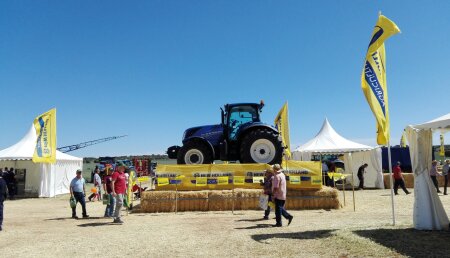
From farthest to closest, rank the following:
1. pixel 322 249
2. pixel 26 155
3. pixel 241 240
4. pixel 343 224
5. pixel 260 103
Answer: pixel 26 155
pixel 260 103
pixel 343 224
pixel 241 240
pixel 322 249

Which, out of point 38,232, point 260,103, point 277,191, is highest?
point 260,103

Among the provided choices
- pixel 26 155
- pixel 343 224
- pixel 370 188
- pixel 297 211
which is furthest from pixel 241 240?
pixel 26 155

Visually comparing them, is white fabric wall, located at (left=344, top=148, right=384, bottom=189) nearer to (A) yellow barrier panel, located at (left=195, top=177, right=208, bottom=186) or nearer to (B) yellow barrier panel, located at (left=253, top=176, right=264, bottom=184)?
(B) yellow barrier panel, located at (left=253, top=176, right=264, bottom=184)

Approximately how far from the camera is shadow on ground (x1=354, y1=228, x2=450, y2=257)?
573cm

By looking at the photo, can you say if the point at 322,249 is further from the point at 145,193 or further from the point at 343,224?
the point at 145,193

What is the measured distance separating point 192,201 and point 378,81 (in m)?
6.43

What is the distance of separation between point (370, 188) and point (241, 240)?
15.9 m

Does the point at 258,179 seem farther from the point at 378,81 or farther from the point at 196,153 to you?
the point at 378,81

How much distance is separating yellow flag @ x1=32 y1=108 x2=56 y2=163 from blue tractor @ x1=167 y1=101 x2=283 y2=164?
907cm

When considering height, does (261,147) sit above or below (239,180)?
above

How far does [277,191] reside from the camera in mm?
8703

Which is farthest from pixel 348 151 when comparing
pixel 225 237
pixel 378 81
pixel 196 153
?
pixel 225 237

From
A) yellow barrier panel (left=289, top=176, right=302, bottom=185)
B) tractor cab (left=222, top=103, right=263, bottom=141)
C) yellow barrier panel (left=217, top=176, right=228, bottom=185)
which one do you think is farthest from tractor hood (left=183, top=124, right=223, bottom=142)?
yellow barrier panel (left=289, top=176, right=302, bottom=185)

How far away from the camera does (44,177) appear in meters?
20.5
